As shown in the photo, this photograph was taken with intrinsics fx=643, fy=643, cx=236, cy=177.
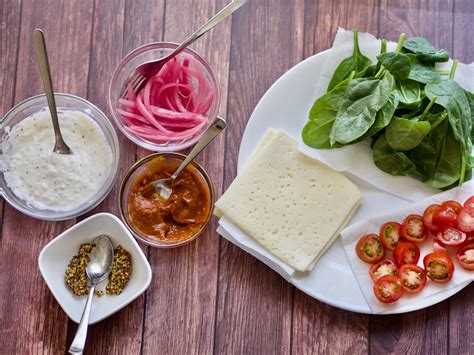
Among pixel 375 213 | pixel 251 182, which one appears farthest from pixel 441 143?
pixel 251 182

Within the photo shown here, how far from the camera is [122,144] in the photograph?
2182 mm

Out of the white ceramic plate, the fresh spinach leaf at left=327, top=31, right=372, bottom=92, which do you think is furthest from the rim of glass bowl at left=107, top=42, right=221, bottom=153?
the fresh spinach leaf at left=327, top=31, right=372, bottom=92

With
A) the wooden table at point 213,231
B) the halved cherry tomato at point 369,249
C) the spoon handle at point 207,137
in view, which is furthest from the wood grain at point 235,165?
the halved cherry tomato at point 369,249

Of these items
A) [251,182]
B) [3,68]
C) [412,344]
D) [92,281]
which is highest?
[3,68]

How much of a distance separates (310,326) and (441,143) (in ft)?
2.43

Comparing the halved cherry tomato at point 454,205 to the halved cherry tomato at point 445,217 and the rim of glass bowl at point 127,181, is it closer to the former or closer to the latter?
the halved cherry tomato at point 445,217

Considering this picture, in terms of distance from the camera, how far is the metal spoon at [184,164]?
2018mm

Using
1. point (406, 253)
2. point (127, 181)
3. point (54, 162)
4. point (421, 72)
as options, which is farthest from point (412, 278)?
point (54, 162)

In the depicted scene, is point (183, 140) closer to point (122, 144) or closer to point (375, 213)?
point (122, 144)

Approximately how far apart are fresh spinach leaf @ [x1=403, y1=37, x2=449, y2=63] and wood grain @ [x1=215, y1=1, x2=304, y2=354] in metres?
0.37

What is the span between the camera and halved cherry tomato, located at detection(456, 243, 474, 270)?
2062mm

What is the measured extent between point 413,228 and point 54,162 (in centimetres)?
119

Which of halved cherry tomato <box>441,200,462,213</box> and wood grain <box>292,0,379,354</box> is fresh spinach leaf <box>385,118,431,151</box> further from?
wood grain <box>292,0,379,354</box>

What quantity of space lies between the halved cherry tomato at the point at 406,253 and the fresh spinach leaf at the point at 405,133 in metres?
0.32
